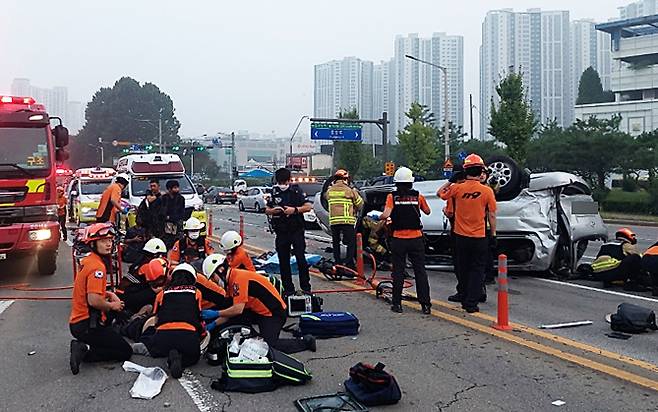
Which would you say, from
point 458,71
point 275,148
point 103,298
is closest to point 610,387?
point 103,298

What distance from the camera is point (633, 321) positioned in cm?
742

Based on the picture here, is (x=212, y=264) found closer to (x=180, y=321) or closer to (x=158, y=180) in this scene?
(x=180, y=321)

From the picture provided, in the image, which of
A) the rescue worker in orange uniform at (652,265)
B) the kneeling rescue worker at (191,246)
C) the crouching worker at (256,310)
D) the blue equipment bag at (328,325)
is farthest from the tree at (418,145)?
the crouching worker at (256,310)

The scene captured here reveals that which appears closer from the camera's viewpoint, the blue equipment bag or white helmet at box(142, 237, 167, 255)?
the blue equipment bag

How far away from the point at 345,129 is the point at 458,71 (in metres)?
51.7

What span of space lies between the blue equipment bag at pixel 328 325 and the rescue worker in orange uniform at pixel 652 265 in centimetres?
465

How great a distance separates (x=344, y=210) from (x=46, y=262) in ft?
17.6

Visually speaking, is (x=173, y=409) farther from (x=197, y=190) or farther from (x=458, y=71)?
(x=458, y=71)

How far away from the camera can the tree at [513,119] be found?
31938 mm

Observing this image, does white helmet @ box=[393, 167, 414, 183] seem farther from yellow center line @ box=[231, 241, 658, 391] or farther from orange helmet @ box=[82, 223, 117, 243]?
orange helmet @ box=[82, 223, 117, 243]

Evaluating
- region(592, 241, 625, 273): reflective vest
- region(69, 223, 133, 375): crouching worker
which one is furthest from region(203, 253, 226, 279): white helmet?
region(592, 241, 625, 273): reflective vest

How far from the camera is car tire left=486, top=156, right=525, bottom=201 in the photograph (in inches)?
435

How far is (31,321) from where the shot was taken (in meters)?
8.41

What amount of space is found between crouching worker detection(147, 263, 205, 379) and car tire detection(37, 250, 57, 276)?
6.56 meters
